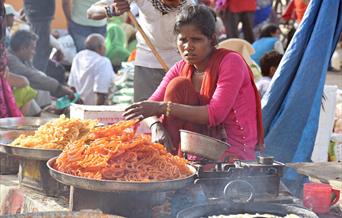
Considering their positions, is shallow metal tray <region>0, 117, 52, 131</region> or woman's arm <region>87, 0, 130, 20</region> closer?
shallow metal tray <region>0, 117, 52, 131</region>

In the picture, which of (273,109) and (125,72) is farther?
(125,72)

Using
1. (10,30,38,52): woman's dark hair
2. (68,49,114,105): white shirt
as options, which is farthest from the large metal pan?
(68,49,114,105): white shirt

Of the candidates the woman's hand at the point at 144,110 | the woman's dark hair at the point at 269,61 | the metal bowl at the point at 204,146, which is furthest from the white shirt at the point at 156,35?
the woman's dark hair at the point at 269,61

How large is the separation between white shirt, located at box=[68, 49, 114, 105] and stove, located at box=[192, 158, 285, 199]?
595cm

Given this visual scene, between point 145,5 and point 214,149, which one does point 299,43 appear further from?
point 214,149

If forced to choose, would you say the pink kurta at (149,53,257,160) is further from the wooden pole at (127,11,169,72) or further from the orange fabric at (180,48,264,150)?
the wooden pole at (127,11,169,72)

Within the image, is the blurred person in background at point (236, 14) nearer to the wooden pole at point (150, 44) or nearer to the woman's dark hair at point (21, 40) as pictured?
the woman's dark hair at point (21, 40)

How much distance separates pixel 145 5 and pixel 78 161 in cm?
210

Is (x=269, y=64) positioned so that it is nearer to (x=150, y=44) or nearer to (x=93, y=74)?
(x=150, y=44)

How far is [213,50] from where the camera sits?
14.3 feet

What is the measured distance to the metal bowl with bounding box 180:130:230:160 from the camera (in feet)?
12.3

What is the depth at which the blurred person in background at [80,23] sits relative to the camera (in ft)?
34.0

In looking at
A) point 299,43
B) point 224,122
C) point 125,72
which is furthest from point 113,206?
point 125,72

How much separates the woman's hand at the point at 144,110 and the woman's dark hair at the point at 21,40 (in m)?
4.34
